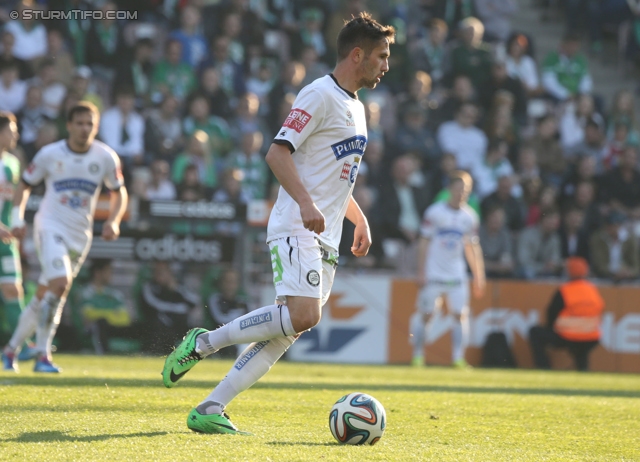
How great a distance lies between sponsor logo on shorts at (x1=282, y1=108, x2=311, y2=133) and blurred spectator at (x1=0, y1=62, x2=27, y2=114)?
35.0 feet

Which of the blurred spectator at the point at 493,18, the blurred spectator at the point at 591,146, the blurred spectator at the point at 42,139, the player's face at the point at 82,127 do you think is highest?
the blurred spectator at the point at 493,18

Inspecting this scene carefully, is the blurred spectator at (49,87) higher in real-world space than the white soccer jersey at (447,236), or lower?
higher

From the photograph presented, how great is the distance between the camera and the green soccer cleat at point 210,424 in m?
5.63

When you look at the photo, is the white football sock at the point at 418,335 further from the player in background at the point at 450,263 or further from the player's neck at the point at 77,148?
the player's neck at the point at 77,148

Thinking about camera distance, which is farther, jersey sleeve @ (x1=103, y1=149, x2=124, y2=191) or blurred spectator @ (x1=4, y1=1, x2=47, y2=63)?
blurred spectator @ (x1=4, y1=1, x2=47, y2=63)

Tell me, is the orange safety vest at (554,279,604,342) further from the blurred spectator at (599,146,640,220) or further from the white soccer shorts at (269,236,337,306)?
the white soccer shorts at (269,236,337,306)

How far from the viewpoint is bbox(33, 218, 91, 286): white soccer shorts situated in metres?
9.92

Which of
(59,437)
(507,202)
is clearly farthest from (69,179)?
(507,202)

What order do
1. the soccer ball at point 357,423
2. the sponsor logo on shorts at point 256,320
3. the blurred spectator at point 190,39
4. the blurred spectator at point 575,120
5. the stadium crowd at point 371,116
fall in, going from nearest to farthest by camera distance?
the soccer ball at point 357,423
the sponsor logo on shorts at point 256,320
the stadium crowd at point 371,116
the blurred spectator at point 190,39
the blurred spectator at point 575,120

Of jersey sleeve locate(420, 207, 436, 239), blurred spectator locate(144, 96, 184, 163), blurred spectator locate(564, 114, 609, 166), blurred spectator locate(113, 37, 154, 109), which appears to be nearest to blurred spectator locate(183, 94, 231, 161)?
blurred spectator locate(144, 96, 184, 163)

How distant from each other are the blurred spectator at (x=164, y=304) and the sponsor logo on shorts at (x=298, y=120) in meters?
8.85

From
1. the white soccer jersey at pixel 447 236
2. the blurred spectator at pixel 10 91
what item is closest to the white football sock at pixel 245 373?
the white soccer jersey at pixel 447 236

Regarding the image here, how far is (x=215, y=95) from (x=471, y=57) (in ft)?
17.1

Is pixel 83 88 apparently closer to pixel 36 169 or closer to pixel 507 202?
pixel 36 169
